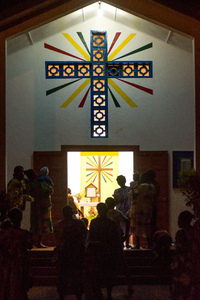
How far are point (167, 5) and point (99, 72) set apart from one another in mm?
3275

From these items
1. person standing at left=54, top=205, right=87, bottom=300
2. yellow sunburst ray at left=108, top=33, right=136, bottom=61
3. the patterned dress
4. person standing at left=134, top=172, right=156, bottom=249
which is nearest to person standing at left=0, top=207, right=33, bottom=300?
person standing at left=54, top=205, right=87, bottom=300

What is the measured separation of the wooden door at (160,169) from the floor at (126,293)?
2.57 meters

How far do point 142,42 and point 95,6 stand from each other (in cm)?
133

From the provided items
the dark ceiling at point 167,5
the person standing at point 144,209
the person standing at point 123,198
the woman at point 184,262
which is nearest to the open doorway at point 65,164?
the person standing at point 123,198

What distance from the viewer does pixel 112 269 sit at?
6.41m

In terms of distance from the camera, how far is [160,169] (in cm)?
1011

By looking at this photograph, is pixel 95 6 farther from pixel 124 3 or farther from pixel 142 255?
pixel 142 255

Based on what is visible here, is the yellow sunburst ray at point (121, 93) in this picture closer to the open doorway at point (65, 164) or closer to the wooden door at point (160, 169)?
the open doorway at point (65, 164)

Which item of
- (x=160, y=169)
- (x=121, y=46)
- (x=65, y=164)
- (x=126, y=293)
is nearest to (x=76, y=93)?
(x=121, y=46)

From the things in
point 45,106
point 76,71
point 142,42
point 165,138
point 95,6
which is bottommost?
point 165,138

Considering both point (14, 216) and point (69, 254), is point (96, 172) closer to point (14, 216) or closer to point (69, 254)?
point (69, 254)

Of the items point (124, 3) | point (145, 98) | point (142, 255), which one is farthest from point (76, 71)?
point (142, 255)

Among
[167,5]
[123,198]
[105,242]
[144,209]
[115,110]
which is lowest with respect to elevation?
[105,242]

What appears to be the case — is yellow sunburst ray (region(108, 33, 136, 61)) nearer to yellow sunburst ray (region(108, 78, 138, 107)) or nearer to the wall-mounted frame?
yellow sunburst ray (region(108, 78, 138, 107))
